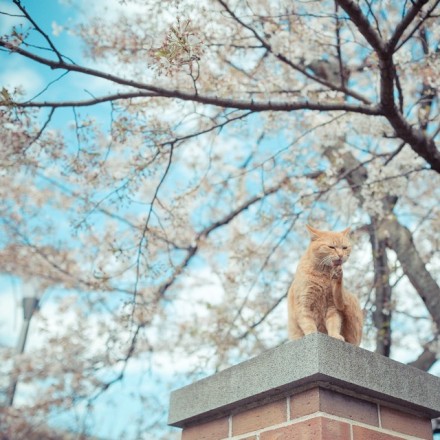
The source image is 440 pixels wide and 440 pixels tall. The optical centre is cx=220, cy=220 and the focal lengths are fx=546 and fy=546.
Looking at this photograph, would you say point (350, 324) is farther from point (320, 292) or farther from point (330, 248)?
point (330, 248)

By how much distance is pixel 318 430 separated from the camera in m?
1.46

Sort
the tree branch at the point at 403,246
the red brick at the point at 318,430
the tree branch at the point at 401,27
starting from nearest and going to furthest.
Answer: the red brick at the point at 318,430, the tree branch at the point at 401,27, the tree branch at the point at 403,246

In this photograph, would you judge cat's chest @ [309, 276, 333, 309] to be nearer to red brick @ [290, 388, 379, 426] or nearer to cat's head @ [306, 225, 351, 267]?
cat's head @ [306, 225, 351, 267]

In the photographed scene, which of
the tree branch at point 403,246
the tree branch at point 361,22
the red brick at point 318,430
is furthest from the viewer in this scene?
the tree branch at point 403,246

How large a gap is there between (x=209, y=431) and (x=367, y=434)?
0.56m

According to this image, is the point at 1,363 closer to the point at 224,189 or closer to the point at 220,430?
the point at 224,189

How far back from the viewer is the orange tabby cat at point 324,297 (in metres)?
1.89

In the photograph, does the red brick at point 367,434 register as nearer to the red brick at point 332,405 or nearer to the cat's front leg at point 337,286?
the red brick at point 332,405

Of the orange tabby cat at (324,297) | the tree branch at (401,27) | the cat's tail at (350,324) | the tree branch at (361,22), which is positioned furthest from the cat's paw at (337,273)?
the tree branch at (401,27)

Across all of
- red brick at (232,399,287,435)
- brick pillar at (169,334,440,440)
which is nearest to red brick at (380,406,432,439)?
brick pillar at (169,334,440,440)

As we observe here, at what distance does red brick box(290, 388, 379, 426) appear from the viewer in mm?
1523

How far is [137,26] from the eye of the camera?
16.3 ft

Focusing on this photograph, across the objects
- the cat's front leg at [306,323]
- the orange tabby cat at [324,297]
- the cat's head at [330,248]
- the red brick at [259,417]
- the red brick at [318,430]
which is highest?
the cat's head at [330,248]

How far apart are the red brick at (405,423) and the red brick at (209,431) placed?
0.51m
